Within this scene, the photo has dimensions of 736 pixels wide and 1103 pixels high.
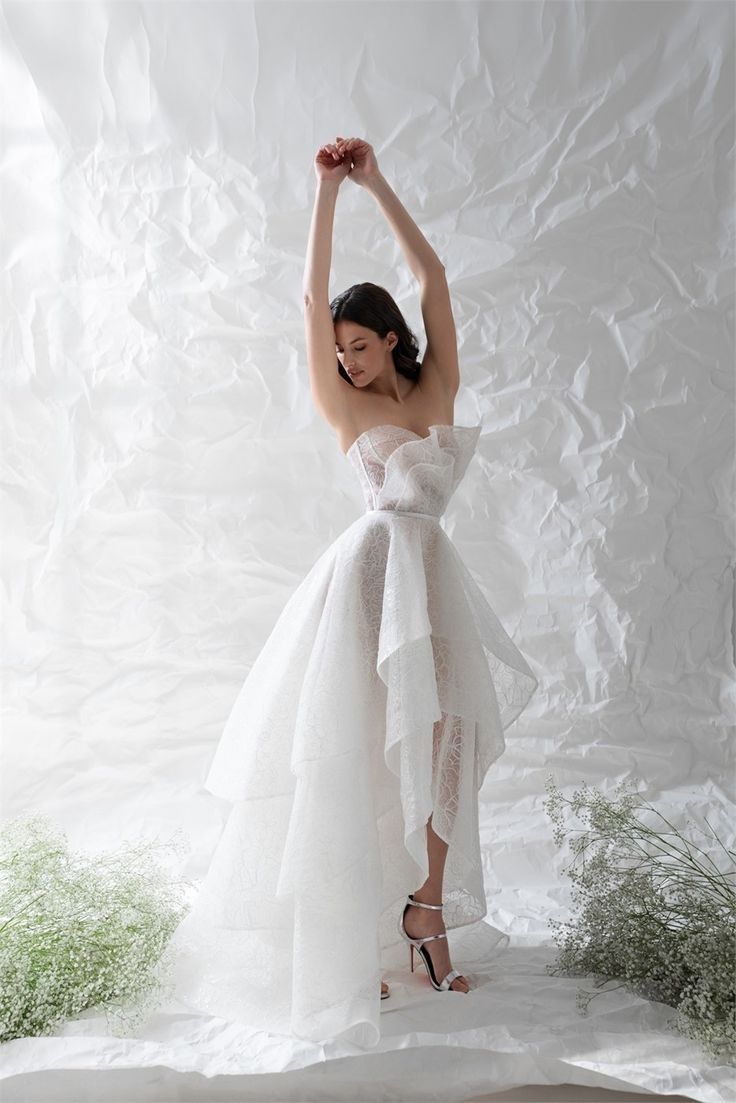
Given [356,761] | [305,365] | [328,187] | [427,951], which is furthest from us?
[305,365]

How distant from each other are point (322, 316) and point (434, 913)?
1090 mm

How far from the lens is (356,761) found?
→ 162cm

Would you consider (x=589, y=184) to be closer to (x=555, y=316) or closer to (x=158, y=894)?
(x=555, y=316)

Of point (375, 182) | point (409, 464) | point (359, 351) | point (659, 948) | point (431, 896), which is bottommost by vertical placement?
point (659, 948)

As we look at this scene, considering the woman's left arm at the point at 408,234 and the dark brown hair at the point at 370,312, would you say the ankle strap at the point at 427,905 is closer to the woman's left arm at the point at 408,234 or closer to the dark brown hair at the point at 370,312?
the dark brown hair at the point at 370,312

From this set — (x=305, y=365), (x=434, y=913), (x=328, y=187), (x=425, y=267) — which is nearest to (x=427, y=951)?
(x=434, y=913)

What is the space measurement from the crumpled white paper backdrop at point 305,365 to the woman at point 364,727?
0.92 metres

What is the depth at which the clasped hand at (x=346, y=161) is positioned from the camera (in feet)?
6.30

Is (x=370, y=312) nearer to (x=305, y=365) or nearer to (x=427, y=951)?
(x=305, y=365)

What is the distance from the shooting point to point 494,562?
113 inches

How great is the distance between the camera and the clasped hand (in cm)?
192

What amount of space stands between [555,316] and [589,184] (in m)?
0.38

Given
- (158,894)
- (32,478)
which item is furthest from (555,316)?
(158,894)

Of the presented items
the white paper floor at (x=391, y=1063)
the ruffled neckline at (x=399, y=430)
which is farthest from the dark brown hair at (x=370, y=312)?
the white paper floor at (x=391, y=1063)
